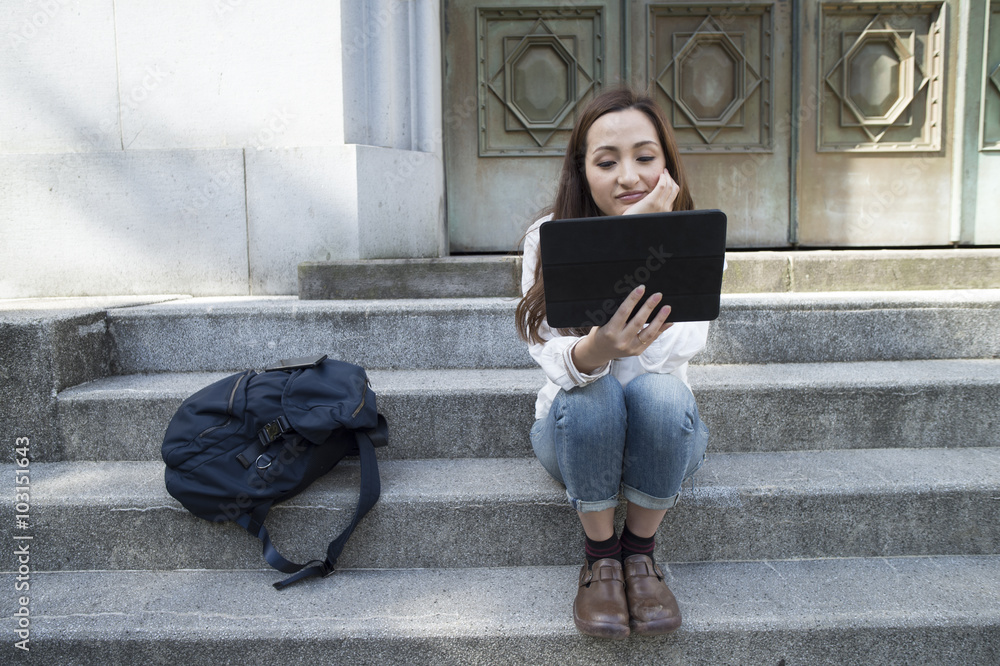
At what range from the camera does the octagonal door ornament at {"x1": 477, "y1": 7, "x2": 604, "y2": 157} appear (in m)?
3.85

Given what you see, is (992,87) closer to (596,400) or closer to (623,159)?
(623,159)

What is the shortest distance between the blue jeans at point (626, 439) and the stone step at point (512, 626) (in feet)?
1.02

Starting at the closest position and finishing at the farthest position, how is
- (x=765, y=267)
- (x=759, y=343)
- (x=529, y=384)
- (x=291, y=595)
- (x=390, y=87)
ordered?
1. (x=291, y=595)
2. (x=529, y=384)
3. (x=759, y=343)
4. (x=765, y=267)
5. (x=390, y=87)

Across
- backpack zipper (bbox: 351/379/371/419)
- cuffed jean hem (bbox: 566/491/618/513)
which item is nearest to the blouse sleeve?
cuffed jean hem (bbox: 566/491/618/513)

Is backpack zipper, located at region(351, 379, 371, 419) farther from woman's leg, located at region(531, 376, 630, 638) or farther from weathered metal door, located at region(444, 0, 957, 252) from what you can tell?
weathered metal door, located at region(444, 0, 957, 252)

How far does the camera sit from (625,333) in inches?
57.1

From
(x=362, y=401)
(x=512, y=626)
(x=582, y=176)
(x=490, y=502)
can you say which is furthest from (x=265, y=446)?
(x=582, y=176)

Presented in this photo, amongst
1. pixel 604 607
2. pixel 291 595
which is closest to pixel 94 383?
pixel 291 595

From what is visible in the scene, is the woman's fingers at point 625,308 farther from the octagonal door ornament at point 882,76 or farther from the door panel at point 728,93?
the octagonal door ornament at point 882,76

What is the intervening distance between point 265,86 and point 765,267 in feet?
7.87

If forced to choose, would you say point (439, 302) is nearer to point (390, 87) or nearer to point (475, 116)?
point (390, 87)

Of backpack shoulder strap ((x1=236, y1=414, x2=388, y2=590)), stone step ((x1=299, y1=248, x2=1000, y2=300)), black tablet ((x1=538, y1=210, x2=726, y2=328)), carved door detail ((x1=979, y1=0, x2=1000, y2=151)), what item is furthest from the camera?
carved door detail ((x1=979, y1=0, x2=1000, y2=151))

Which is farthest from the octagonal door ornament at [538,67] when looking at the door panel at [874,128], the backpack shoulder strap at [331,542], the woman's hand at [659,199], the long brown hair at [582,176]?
the backpack shoulder strap at [331,542]

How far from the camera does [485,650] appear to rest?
1635 millimetres
